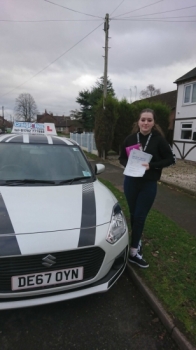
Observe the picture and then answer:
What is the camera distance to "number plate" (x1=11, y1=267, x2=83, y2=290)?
1.72 metres

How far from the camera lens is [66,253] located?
180 centimetres

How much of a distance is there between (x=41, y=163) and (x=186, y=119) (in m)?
12.6

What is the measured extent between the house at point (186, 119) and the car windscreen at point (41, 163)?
11.2 meters

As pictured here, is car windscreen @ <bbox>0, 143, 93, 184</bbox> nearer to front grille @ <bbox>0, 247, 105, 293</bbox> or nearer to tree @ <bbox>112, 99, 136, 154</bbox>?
front grille @ <bbox>0, 247, 105, 293</bbox>

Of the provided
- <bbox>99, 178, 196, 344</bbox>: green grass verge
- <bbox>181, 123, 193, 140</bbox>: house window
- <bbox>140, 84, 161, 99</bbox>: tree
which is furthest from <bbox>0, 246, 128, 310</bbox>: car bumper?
<bbox>140, 84, 161, 99</bbox>: tree

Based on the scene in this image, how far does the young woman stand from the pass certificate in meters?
0.05

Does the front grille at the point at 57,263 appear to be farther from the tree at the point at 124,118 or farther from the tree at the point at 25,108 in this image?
the tree at the point at 25,108

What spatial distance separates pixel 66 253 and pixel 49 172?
Answer: 132 cm

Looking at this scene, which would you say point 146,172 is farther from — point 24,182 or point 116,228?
point 24,182

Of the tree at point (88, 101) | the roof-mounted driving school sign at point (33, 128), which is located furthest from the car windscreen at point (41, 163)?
the tree at point (88, 101)

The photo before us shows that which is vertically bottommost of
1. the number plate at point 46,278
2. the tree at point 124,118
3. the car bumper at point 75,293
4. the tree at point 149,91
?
the car bumper at point 75,293

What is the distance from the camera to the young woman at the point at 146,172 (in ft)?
8.29

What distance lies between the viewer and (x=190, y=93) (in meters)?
13.2

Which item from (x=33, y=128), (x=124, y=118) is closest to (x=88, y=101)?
(x=124, y=118)
